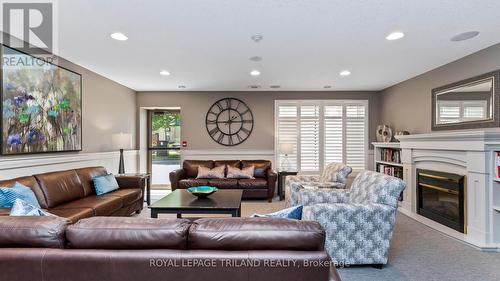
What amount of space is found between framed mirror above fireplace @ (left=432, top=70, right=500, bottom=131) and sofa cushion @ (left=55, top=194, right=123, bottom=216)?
5.04 m

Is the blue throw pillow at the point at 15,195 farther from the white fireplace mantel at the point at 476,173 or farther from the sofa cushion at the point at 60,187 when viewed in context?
the white fireplace mantel at the point at 476,173

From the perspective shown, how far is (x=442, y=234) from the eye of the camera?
3527 mm

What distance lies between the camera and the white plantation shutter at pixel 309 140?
629 cm

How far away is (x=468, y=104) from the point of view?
12.0 feet

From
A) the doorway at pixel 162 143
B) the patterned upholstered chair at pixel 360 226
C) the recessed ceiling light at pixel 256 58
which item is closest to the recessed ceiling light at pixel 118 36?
the recessed ceiling light at pixel 256 58

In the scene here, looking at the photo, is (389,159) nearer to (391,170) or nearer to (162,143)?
(391,170)

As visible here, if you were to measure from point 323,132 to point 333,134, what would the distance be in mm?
253

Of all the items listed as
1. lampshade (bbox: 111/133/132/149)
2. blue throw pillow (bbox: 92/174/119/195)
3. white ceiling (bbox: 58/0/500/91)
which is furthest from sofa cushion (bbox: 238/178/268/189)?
lampshade (bbox: 111/133/132/149)

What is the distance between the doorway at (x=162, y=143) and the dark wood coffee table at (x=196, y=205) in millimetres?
3389

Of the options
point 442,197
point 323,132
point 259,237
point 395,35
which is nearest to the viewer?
point 259,237

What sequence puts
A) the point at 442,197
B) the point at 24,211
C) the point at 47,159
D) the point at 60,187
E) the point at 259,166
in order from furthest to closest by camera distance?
1. the point at 259,166
2. the point at 442,197
3. the point at 47,159
4. the point at 60,187
5. the point at 24,211

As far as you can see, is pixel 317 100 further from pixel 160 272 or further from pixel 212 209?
pixel 160 272

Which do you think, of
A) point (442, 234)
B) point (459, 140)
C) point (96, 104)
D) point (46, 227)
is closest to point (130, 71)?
point (96, 104)

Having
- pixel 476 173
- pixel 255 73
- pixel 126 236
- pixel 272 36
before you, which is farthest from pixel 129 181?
pixel 476 173
